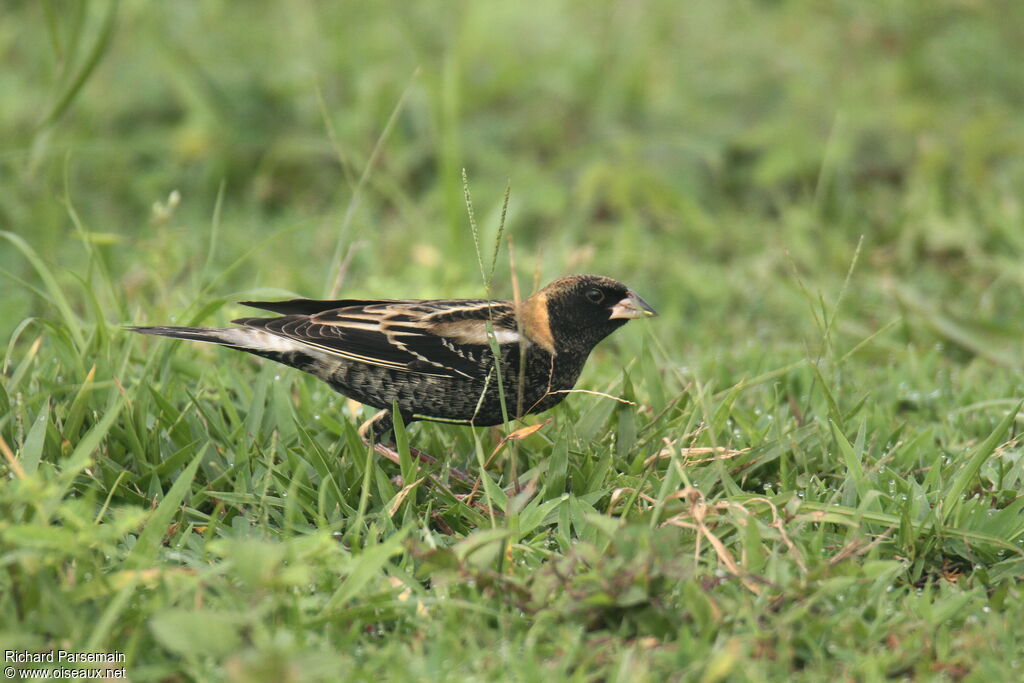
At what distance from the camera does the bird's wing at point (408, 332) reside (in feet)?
13.0

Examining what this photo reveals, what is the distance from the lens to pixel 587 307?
422 centimetres

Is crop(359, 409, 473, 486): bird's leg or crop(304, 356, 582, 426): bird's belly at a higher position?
crop(304, 356, 582, 426): bird's belly

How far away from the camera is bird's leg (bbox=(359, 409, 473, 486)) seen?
3.90 meters

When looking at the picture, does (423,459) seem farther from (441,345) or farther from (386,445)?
(441,345)

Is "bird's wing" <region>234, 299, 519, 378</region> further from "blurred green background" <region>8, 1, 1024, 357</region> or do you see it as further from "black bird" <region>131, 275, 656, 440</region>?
"blurred green background" <region>8, 1, 1024, 357</region>

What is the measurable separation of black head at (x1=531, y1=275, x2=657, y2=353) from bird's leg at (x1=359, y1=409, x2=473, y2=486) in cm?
62

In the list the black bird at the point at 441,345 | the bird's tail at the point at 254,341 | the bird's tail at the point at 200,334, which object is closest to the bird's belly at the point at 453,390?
the black bird at the point at 441,345

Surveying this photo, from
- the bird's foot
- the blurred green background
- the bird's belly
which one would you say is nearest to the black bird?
the bird's belly

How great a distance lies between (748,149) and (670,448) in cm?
459

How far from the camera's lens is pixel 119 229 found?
746cm

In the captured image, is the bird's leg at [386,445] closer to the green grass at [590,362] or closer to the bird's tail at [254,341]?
the green grass at [590,362]

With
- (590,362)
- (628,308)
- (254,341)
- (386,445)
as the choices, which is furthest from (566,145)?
(254,341)

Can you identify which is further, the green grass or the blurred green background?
the blurred green background

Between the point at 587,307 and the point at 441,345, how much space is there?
0.58 meters
